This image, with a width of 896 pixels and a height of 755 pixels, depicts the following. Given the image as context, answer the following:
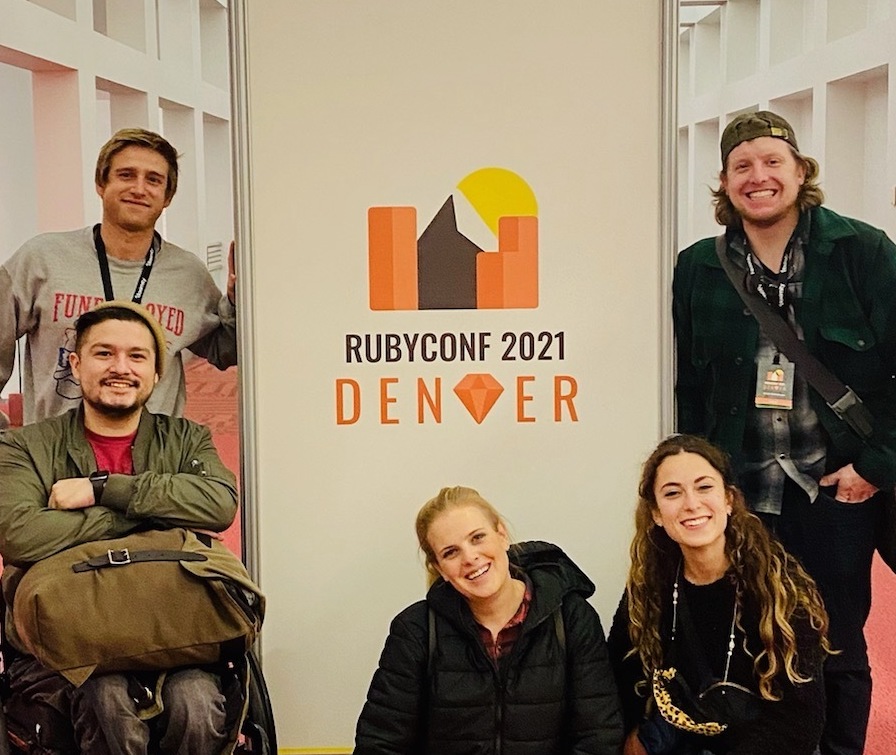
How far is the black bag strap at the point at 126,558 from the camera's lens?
2.30 meters

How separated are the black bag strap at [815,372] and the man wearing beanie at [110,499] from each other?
1.35 m

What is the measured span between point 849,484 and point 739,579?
Answer: 480mm

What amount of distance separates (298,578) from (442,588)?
564 millimetres

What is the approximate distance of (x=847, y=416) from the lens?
2.62 metres

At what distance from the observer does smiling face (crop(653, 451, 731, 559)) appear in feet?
7.91

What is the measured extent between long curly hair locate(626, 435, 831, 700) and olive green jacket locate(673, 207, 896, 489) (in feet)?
0.74

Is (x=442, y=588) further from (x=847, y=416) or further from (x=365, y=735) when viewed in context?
(x=847, y=416)

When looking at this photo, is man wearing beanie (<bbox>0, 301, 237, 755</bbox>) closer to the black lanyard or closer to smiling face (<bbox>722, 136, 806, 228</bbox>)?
the black lanyard

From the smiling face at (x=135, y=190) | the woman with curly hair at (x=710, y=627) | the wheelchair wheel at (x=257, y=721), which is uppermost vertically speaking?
the smiling face at (x=135, y=190)

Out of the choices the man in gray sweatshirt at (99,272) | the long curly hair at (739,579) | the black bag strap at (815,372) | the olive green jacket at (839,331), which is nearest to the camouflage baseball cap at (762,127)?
the olive green jacket at (839,331)

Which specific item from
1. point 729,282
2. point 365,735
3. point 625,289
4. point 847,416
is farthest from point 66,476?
point 847,416

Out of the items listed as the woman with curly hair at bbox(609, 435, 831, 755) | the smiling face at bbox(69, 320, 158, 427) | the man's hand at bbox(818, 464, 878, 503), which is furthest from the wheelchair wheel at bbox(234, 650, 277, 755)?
the man's hand at bbox(818, 464, 878, 503)

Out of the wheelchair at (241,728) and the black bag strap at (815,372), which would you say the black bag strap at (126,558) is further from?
the black bag strap at (815,372)

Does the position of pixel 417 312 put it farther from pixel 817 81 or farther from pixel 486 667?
pixel 817 81
